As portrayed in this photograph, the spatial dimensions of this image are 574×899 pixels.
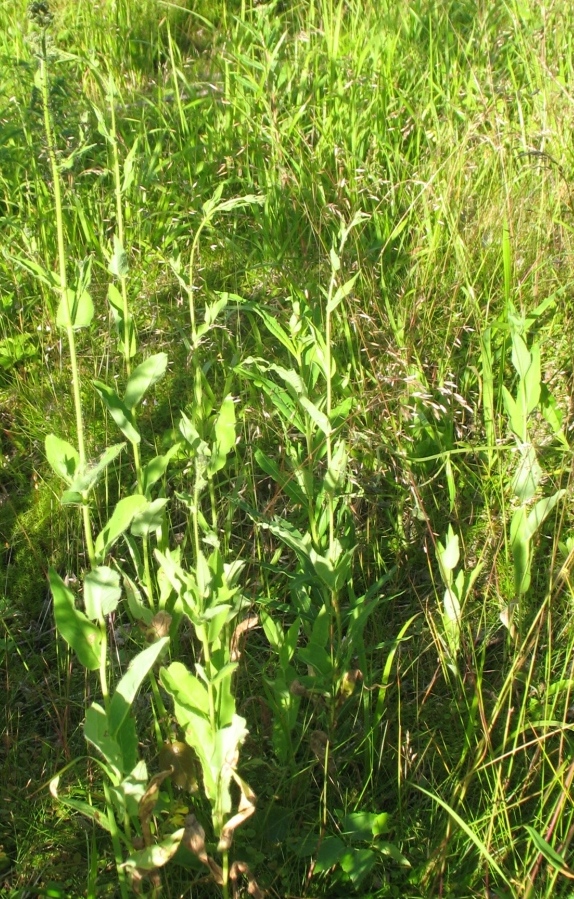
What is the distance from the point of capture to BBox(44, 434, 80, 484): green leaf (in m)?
1.31

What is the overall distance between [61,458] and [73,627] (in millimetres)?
269

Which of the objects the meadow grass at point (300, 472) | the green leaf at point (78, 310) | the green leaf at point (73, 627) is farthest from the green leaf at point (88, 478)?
the green leaf at point (78, 310)

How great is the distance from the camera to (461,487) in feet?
6.77

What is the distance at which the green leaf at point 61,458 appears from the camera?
131 centimetres

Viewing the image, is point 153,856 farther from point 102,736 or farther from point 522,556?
point 522,556

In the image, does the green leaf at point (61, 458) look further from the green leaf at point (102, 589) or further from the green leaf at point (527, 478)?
the green leaf at point (527, 478)

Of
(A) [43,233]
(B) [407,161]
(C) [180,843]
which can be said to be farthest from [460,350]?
(C) [180,843]

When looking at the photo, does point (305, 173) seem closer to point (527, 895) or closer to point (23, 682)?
point (23, 682)

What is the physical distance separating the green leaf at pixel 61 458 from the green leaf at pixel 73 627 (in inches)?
6.2

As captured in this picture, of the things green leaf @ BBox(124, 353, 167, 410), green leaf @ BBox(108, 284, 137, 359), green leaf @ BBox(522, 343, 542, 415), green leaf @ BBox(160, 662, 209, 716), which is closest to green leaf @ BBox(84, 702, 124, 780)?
green leaf @ BBox(160, 662, 209, 716)

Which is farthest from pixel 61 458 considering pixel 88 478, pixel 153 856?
pixel 153 856

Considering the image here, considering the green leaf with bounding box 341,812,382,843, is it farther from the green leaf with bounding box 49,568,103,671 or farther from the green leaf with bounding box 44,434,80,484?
the green leaf with bounding box 44,434,80,484

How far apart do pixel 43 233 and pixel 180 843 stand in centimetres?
200

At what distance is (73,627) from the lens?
1245mm
